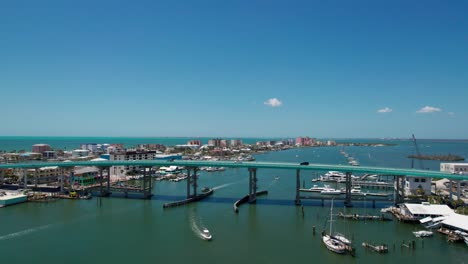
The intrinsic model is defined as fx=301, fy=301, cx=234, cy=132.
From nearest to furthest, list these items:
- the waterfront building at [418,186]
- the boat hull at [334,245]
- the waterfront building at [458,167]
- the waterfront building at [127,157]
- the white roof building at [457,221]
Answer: the boat hull at [334,245] → the white roof building at [457,221] → the waterfront building at [418,186] → the waterfront building at [458,167] → the waterfront building at [127,157]

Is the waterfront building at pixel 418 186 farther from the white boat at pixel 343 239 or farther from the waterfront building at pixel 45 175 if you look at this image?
the waterfront building at pixel 45 175

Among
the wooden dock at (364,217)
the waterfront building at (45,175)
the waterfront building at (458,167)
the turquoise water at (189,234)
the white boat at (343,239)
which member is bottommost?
the turquoise water at (189,234)

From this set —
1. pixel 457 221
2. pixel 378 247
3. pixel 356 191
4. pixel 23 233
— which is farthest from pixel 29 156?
pixel 457 221

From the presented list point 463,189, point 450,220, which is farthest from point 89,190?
point 463,189

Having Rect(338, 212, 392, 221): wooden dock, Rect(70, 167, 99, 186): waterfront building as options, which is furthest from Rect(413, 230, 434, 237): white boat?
Rect(70, 167, 99, 186): waterfront building

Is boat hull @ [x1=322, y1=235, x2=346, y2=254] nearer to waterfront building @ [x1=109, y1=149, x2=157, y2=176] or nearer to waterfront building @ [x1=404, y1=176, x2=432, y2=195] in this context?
waterfront building @ [x1=404, y1=176, x2=432, y2=195]

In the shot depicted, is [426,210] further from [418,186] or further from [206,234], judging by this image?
[206,234]

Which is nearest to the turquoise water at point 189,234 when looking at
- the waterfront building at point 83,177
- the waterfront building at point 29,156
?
the waterfront building at point 83,177

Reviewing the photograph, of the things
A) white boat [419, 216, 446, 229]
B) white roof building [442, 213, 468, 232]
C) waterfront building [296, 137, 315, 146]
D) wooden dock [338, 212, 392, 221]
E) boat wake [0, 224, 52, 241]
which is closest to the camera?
boat wake [0, 224, 52, 241]

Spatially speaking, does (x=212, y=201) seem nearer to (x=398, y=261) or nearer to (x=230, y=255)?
(x=230, y=255)

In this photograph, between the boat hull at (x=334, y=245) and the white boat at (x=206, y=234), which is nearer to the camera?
the boat hull at (x=334, y=245)
